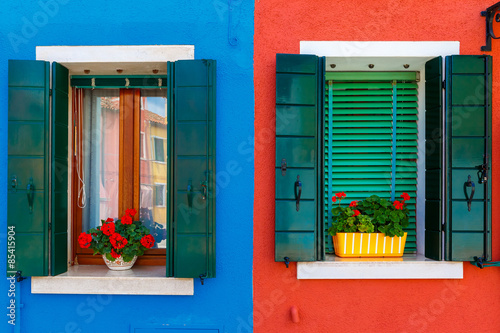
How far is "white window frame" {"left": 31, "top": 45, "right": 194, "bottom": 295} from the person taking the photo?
12.3 feet

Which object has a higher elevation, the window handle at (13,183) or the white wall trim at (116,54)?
the white wall trim at (116,54)

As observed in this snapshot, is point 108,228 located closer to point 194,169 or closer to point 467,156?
point 194,169

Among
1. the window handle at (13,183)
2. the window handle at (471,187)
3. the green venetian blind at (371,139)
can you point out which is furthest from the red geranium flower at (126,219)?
the window handle at (471,187)

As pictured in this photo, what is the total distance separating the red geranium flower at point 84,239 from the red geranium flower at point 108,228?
0.14 metres

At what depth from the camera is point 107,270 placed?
3973mm

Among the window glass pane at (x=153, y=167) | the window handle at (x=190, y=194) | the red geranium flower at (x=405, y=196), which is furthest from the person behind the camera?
the window glass pane at (x=153, y=167)

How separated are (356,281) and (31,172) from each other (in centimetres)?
294

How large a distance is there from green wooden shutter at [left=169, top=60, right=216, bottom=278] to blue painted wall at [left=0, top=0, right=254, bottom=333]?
0.15 meters

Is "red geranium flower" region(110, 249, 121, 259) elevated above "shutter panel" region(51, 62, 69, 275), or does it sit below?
below

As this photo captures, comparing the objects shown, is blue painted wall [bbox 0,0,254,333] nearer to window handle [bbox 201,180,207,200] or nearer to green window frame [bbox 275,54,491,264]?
window handle [bbox 201,180,207,200]

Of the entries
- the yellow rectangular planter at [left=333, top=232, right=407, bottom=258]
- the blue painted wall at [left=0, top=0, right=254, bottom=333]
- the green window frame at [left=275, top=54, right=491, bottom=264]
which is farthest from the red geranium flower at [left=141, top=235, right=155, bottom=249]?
the yellow rectangular planter at [left=333, top=232, right=407, bottom=258]

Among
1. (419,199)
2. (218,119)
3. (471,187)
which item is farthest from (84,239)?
(471,187)

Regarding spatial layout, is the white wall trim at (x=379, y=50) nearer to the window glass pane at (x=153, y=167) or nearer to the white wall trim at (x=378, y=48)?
the white wall trim at (x=378, y=48)

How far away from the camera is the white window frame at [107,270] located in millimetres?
3760
